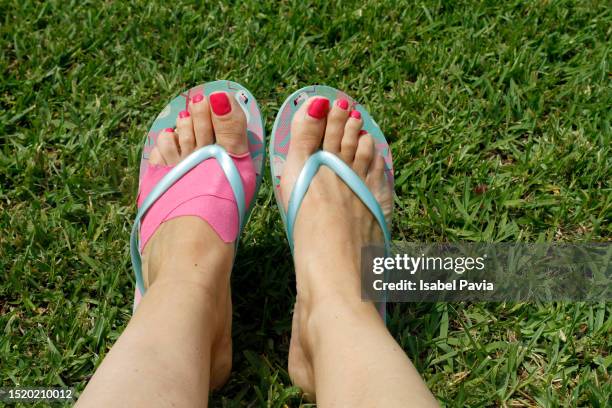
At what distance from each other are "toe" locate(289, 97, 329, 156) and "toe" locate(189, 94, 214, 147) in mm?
273

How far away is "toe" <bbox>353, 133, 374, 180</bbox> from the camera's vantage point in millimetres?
2148

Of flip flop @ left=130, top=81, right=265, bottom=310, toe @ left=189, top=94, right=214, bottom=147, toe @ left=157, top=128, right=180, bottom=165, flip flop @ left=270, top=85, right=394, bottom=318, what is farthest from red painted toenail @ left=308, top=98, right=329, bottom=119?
toe @ left=157, top=128, right=180, bottom=165

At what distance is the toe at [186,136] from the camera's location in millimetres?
2180

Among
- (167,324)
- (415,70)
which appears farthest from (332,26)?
(167,324)

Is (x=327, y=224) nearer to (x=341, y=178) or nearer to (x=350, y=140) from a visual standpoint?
(x=341, y=178)

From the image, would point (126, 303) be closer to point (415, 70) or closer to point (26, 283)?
point (26, 283)

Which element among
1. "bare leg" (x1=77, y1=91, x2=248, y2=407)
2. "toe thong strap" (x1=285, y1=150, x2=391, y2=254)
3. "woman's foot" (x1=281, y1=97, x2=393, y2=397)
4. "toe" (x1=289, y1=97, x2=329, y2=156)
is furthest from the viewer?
"toe" (x1=289, y1=97, x2=329, y2=156)

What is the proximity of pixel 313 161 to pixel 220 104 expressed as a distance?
1.14 ft

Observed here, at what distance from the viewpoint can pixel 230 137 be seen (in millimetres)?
2113

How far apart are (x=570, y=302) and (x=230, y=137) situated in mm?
1165

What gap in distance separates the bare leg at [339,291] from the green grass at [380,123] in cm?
16

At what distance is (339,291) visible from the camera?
1.73 meters

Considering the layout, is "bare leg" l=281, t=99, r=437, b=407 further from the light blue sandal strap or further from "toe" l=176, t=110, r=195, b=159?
"toe" l=176, t=110, r=195, b=159

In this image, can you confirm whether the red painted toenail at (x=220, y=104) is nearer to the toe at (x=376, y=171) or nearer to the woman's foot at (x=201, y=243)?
the woman's foot at (x=201, y=243)
